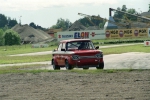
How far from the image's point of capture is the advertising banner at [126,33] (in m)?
105

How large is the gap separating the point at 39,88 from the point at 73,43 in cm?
1174

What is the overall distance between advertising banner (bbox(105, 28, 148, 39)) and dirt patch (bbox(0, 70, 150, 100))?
86.8 metres

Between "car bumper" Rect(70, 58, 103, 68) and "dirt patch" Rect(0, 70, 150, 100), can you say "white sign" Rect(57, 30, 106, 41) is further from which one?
"dirt patch" Rect(0, 70, 150, 100)

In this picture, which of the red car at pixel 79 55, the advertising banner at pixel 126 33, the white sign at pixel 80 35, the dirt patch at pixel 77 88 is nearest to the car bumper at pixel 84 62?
the red car at pixel 79 55

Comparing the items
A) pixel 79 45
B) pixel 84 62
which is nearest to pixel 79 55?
pixel 84 62

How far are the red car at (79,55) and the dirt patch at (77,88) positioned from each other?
612 cm

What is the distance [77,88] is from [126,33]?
9194 cm

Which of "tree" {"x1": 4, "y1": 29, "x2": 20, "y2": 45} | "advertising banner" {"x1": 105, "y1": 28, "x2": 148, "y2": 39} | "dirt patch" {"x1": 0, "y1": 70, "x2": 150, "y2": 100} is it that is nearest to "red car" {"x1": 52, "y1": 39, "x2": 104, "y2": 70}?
"dirt patch" {"x1": 0, "y1": 70, "x2": 150, "y2": 100}

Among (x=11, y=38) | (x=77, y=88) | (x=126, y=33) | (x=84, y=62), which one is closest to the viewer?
(x=77, y=88)

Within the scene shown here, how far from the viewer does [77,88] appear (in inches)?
565

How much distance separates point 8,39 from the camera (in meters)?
174

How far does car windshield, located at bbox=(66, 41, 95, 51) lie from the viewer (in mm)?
26000

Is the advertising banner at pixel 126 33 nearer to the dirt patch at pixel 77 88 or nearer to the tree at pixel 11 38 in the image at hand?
the tree at pixel 11 38

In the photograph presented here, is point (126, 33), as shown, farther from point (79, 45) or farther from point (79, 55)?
point (79, 55)
